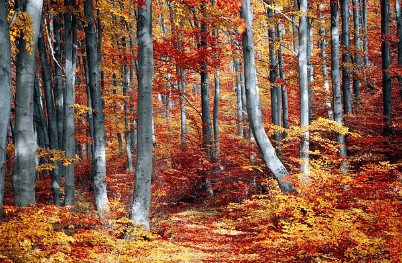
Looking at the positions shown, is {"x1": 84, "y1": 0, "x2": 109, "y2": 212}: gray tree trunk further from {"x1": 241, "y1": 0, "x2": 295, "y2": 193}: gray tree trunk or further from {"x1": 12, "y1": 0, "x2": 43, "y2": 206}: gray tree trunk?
{"x1": 241, "y1": 0, "x2": 295, "y2": 193}: gray tree trunk

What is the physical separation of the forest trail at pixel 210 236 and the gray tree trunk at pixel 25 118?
307 centimetres

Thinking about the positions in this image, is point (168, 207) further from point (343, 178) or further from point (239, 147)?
point (343, 178)

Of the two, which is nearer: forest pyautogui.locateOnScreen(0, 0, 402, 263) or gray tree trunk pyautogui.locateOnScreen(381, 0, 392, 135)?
forest pyautogui.locateOnScreen(0, 0, 402, 263)

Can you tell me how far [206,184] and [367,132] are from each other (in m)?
6.76

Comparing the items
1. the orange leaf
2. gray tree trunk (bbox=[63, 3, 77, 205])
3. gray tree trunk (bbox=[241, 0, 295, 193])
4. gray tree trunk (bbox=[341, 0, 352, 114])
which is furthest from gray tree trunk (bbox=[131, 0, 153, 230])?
gray tree trunk (bbox=[341, 0, 352, 114])

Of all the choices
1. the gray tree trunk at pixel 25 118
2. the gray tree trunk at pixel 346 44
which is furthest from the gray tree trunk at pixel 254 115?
the gray tree trunk at pixel 25 118

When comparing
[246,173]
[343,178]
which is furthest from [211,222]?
[343,178]

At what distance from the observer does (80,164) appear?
20156 millimetres

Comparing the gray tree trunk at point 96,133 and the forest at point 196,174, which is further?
the gray tree trunk at point 96,133

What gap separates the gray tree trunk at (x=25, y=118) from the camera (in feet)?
15.3

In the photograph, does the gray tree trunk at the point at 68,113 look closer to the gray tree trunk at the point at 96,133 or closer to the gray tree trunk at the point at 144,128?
the gray tree trunk at the point at 96,133

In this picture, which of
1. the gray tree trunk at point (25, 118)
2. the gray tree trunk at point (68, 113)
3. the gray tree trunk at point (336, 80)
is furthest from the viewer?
the gray tree trunk at point (336, 80)

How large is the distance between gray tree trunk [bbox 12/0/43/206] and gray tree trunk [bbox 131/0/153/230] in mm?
1988

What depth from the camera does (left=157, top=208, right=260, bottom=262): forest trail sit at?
5922 mm
